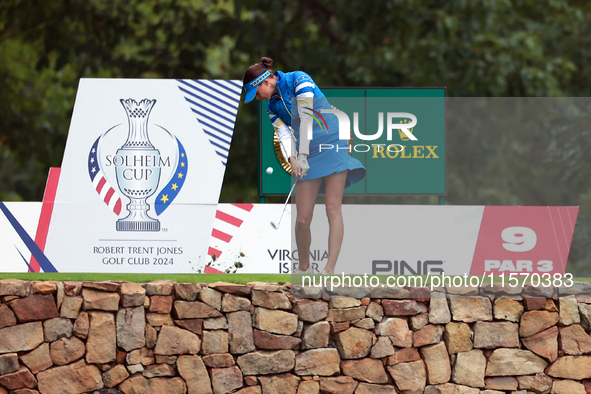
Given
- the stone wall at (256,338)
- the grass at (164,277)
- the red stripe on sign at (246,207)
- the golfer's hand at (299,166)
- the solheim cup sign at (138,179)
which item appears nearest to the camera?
the golfer's hand at (299,166)

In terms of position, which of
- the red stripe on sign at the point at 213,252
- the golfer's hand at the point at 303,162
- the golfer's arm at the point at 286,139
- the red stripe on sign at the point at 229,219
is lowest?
the red stripe on sign at the point at 213,252

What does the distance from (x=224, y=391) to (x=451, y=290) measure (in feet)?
6.58

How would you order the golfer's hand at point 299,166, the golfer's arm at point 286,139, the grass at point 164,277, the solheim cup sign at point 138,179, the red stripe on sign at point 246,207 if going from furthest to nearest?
the red stripe on sign at point 246,207, the solheim cup sign at point 138,179, the grass at point 164,277, the golfer's arm at point 286,139, the golfer's hand at point 299,166

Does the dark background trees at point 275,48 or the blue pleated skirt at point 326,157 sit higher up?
the dark background trees at point 275,48

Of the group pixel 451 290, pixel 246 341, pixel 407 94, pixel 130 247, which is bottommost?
pixel 246 341

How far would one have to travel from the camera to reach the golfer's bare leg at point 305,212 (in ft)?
17.9

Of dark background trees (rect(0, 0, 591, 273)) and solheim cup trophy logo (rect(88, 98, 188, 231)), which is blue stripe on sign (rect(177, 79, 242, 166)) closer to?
solheim cup trophy logo (rect(88, 98, 188, 231))

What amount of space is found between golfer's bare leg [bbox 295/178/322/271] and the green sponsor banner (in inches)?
21.1

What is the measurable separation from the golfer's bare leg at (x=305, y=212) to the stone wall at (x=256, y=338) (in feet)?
1.03

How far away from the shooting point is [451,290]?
562cm

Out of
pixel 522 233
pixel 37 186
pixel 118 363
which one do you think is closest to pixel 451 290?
pixel 522 233

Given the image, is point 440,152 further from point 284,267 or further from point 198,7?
point 198,7

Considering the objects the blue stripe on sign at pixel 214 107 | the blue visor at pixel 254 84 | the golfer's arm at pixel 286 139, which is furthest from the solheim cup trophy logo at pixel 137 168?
the golfer's arm at pixel 286 139

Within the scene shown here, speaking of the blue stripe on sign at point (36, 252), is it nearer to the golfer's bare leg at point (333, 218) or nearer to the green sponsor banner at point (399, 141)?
the golfer's bare leg at point (333, 218)
